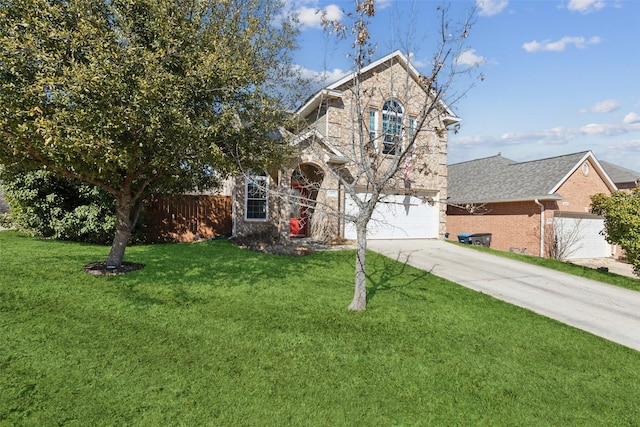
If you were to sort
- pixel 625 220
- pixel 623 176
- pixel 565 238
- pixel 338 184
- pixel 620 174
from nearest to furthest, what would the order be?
pixel 625 220, pixel 338 184, pixel 565 238, pixel 623 176, pixel 620 174

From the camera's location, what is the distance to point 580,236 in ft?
62.1

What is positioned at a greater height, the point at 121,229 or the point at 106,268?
the point at 121,229

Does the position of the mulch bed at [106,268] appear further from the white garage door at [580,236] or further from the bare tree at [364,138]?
the white garage door at [580,236]

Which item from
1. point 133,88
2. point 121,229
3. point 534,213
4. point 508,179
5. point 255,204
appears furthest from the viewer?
point 508,179

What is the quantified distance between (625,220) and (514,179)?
8.94 metres

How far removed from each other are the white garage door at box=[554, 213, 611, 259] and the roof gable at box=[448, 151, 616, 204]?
1804 mm

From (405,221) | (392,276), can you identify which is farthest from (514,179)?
(392,276)

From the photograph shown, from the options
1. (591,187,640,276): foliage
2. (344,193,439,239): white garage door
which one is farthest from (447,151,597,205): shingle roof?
(591,187,640,276): foliage

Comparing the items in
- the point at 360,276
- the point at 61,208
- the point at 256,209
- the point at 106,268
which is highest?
the point at 256,209

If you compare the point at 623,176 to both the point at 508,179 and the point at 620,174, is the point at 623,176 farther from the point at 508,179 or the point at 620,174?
the point at 508,179

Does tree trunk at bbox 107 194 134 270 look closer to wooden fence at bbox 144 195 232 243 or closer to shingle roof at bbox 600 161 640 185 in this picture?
wooden fence at bbox 144 195 232 243

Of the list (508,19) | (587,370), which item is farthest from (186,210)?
(587,370)

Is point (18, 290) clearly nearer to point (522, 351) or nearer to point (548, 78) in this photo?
point (522, 351)

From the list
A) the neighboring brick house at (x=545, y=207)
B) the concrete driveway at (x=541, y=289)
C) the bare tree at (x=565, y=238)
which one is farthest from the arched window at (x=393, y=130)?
the bare tree at (x=565, y=238)
